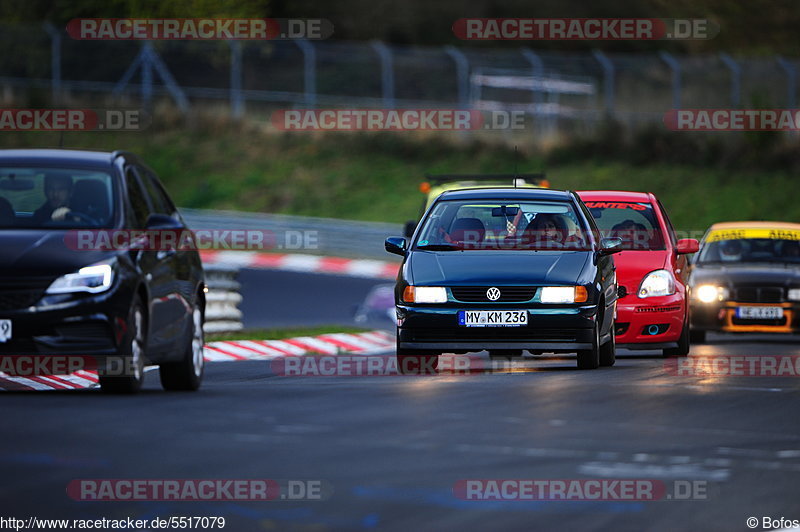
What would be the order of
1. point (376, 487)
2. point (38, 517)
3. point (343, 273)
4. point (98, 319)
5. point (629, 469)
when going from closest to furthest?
point (38, 517)
point (376, 487)
point (629, 469)
point (98, 319)
point (343, 273)

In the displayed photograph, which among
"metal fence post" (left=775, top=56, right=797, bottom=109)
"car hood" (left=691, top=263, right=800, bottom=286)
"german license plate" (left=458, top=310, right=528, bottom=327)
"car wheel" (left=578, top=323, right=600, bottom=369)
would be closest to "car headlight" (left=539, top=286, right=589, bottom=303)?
"german license plate" (left=458, top=310, right=528, bottom=327)

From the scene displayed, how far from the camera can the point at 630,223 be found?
1844cm

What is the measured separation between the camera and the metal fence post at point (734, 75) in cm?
4328

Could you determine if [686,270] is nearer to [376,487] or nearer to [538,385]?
[538,385]

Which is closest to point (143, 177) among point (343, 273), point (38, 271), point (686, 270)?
point (38, 271)

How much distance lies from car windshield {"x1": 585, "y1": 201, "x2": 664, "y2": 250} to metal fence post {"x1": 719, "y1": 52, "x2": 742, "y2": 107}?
25.0m

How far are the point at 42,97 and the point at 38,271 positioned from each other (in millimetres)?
43158

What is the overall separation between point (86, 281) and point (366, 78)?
1561 inches

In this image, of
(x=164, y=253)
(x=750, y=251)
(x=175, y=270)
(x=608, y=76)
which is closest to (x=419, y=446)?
(x=164, y=253)

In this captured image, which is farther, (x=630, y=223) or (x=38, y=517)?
(x=630, y=223)

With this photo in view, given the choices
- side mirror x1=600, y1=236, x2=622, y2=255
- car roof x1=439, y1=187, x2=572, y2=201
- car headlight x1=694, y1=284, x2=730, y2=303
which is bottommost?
car headlight x1=694, y1=284, x2=730, y2=303

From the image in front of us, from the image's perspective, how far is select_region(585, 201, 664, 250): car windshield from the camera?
1834cm

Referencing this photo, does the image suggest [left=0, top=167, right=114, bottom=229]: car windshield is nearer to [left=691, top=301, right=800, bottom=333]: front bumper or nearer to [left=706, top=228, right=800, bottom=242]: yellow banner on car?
[left=691, top=301, right=800, bottom=333]: front bumper

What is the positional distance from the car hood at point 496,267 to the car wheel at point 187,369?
2548 millimetres
